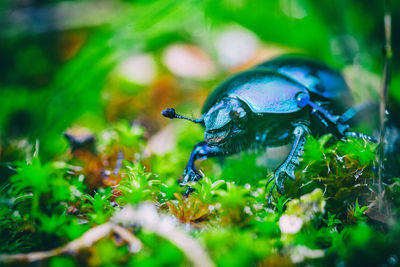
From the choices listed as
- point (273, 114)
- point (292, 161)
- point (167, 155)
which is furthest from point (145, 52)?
point (292, 161)

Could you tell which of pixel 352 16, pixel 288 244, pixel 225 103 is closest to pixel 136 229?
pixel 288 244

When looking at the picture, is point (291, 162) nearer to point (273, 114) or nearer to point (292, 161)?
point (292, 161)

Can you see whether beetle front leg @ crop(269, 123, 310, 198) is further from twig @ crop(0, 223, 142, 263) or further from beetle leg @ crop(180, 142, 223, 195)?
twig @ crop(0, 223, 142, 263)

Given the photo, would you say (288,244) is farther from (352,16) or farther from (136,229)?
(352,16)

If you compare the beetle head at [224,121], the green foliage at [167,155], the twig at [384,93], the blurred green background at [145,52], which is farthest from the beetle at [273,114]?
the blurred green background at [145,52]

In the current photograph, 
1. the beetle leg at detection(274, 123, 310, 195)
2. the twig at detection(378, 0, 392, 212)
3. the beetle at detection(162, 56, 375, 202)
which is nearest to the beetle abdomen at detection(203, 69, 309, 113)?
the beetle at detection(162, 56, 375, 202)
